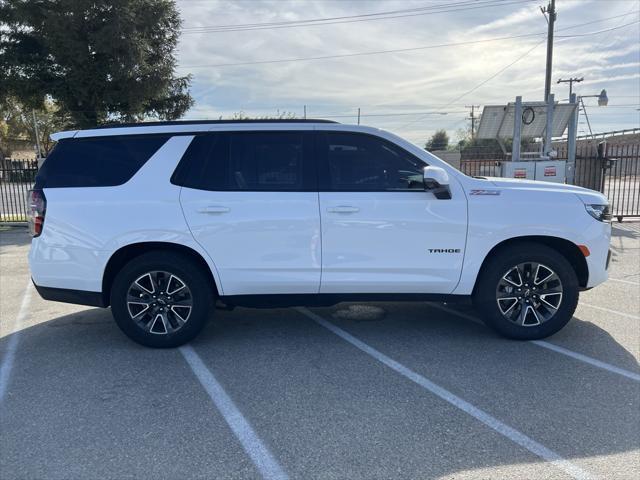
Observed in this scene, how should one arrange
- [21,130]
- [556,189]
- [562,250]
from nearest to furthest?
[556,189], [562,250], [21,130]

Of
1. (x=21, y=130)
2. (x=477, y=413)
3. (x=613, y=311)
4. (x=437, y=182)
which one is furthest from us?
(x=21, y=130)

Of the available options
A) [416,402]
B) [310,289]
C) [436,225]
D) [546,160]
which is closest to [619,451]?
[416,402]

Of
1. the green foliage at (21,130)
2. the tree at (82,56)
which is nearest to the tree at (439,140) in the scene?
the green foliage at (21,130)

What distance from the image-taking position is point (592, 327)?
16.6 feet

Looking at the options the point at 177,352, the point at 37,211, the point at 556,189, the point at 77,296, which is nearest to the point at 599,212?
the point at 556,189

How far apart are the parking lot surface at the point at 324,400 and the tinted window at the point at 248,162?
1513 mm

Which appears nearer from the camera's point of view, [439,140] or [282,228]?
[282,228]

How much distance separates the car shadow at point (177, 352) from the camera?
3066 mm

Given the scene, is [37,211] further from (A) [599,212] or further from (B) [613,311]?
(B) [613,311]

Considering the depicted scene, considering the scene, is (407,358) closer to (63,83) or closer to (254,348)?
(254,348)

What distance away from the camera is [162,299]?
14.8 feet

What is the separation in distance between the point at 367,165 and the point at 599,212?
2.19 meters

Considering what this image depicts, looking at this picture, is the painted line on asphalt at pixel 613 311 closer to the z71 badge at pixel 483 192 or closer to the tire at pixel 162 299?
the z71 badge at pixel 483 192

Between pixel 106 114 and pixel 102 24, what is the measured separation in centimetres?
233
